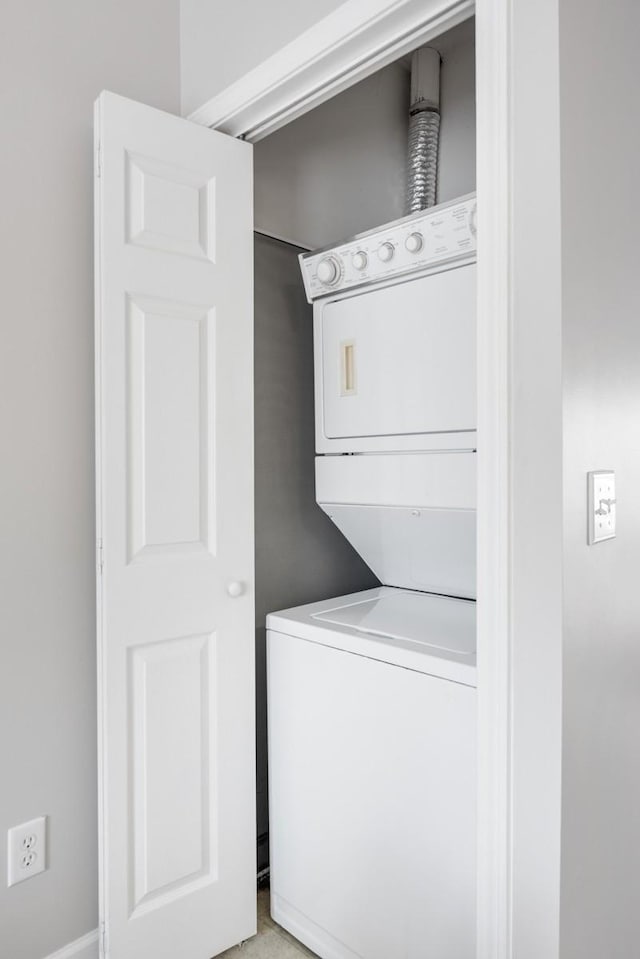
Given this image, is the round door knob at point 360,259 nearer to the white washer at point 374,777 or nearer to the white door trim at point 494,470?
the white door trim at point 494,470

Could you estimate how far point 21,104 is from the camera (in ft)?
4.83

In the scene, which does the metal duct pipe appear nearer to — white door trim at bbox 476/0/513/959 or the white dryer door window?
the white dryer door window

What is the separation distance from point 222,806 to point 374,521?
846mm

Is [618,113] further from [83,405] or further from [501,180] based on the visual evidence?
[83,405]

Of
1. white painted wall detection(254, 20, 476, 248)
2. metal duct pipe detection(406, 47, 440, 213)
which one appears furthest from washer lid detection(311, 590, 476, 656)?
metal duct pipe detection(406, 47, 440, 213)

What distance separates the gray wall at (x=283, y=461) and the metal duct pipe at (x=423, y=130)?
0.49 m

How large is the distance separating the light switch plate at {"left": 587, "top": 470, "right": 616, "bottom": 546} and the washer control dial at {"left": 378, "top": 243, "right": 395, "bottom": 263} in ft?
2.64

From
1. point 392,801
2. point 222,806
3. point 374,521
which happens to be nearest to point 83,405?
point 374,521

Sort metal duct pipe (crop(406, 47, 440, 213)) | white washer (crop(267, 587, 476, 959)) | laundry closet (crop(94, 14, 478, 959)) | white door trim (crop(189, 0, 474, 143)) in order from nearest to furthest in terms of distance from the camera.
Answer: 1. white door trim (crop(189, 0, 474, 143))
2. white washer (crop(267, 587, 476, 959))
3. laundry closet (crop(94, 14, 478, 959))
4. metal duct pipe (crop(406, 47, 440, 213))

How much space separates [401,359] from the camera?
167 cm

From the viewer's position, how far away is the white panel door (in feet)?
4.88

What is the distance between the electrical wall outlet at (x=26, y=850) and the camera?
4.79 feet

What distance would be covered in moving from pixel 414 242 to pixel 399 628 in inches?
36.9

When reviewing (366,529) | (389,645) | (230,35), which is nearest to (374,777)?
(389,645)
